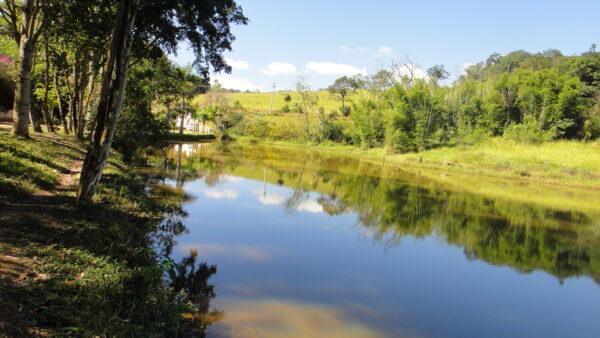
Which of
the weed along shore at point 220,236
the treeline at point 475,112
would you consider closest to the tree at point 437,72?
the treeline at point 475,112

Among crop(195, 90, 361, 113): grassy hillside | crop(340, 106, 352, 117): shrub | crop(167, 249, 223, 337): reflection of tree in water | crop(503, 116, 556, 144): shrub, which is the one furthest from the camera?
crop(195, 90, 361, 113): grassy hillside

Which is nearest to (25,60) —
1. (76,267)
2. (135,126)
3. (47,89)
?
(135,126)

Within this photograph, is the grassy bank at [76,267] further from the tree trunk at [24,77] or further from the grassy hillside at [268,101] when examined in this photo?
the grassy hillside at [268,101]

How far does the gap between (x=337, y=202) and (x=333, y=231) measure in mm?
6515

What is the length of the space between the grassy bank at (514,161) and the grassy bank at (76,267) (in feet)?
111

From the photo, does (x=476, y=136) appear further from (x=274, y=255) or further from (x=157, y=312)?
(x=157, y=312)

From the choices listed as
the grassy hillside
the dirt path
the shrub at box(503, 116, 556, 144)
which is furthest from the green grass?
the grassy hillside

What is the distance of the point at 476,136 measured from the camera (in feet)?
185

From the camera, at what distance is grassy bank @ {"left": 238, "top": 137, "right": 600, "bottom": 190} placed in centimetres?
4345

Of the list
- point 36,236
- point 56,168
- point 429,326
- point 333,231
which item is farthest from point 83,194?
point 333,231

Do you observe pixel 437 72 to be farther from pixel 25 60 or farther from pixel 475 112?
pixel 25 60

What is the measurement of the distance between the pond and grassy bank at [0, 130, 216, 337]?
1.25 metres

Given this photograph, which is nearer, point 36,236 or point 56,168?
point 36,236

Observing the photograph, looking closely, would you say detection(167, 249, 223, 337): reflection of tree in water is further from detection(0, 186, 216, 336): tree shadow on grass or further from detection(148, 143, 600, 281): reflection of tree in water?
detection(148, 143, 600, 281): reflection of tree in water
